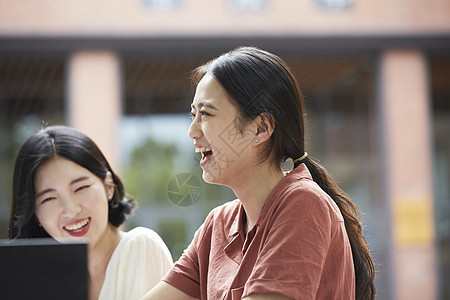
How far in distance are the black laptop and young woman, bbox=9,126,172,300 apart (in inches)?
25.6

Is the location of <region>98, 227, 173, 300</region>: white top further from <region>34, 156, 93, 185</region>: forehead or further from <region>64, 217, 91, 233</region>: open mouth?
<region>34, 156, 93, 185</region>: forehead

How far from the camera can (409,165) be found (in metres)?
6.01

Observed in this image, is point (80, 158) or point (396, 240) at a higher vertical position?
point (80, 158)

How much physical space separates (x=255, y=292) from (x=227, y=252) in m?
0.21

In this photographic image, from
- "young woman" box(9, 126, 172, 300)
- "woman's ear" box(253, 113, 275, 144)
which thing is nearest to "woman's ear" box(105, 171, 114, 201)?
"young woman" box(9, 126, 172, 300)

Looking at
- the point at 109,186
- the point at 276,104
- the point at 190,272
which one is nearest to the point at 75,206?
the point at 109,186

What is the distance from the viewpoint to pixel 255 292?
41.2 inches

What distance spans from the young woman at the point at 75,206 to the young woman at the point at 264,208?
0.56ft

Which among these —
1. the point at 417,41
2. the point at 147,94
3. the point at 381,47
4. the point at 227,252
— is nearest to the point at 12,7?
the point at 147,94

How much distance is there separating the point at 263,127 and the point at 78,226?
59 cm

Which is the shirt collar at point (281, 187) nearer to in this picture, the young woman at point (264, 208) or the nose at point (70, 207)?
the young woman at point (264, 208)

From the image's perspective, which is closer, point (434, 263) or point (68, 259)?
point (68, 259)

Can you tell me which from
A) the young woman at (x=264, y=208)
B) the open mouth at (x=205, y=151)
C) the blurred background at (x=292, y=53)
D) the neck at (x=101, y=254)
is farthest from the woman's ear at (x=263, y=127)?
the blurred background at (x=292, y=53)

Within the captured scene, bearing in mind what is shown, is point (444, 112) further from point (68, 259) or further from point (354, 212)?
point (68, 259)
